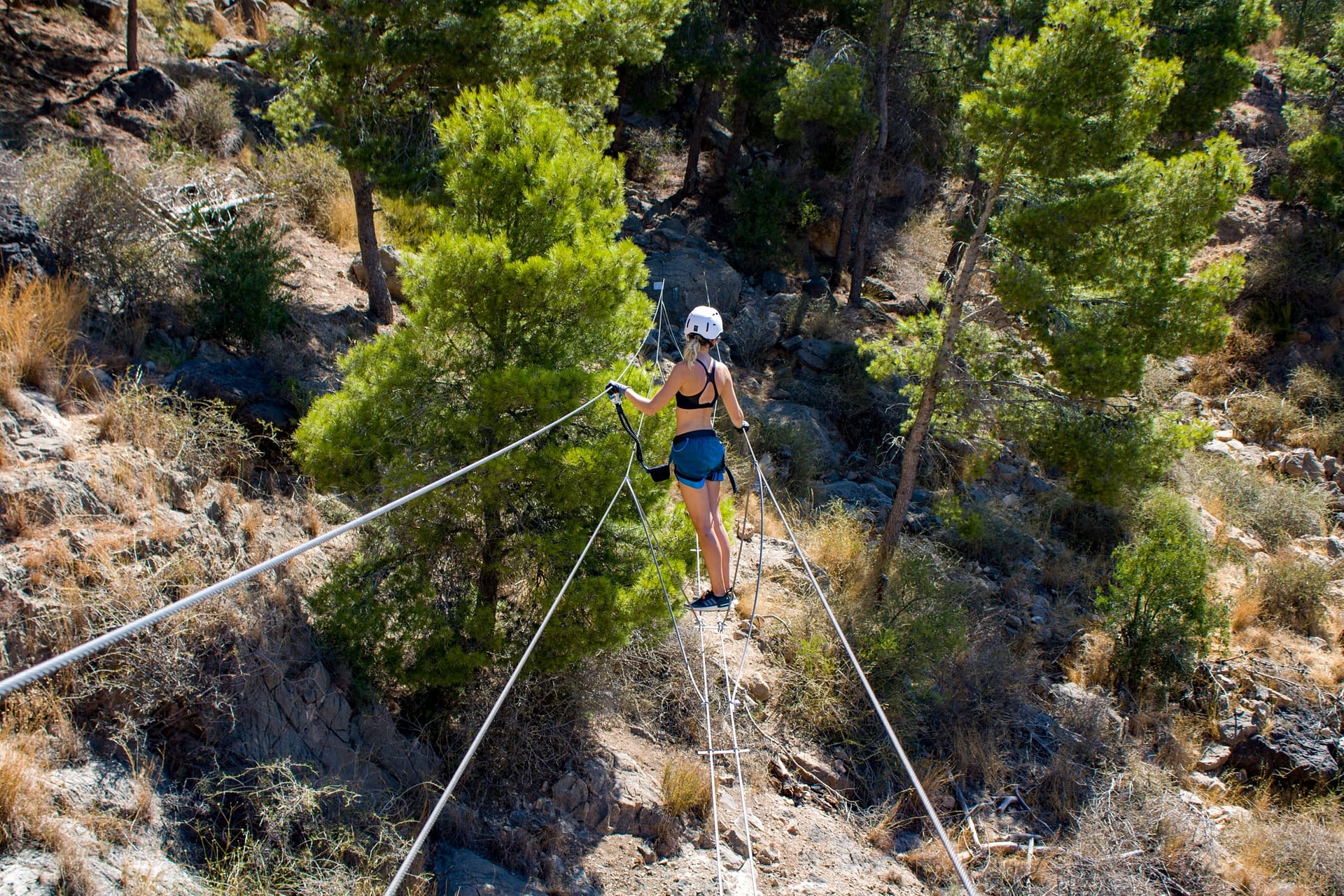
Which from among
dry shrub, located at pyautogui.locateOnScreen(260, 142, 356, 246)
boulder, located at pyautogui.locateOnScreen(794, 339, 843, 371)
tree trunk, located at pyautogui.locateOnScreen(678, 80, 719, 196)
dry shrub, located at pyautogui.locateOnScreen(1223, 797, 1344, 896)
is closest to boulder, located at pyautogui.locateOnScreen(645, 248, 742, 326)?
boulder, located at pyautogui.locateOnScreen(794, 339, 843, 371)

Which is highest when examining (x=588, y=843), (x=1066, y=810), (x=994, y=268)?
(x=994, y=268)

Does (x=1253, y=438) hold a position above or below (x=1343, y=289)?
below

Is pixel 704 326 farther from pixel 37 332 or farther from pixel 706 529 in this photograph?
pixel 37 332

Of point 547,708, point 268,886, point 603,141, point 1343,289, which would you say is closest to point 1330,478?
point 1343,289

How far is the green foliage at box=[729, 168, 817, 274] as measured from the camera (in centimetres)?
2023

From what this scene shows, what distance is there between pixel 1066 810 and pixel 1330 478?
41.8 feet

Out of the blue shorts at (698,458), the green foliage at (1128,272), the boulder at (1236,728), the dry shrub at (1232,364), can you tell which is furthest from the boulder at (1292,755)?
the dry shrub at (1232,364)

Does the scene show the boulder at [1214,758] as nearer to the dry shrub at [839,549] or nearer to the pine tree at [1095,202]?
the dry shrub at [839,549]

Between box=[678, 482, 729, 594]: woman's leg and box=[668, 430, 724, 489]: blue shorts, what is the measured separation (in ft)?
0.19

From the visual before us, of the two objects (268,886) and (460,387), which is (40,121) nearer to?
(460,387)

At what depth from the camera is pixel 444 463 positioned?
578 centimetres

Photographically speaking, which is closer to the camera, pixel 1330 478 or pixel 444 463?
pixel 444 463

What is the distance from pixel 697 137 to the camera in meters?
21.0

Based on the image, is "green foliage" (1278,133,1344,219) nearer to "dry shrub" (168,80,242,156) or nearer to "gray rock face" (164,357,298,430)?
"gray rock face" (164,357,298,430)
